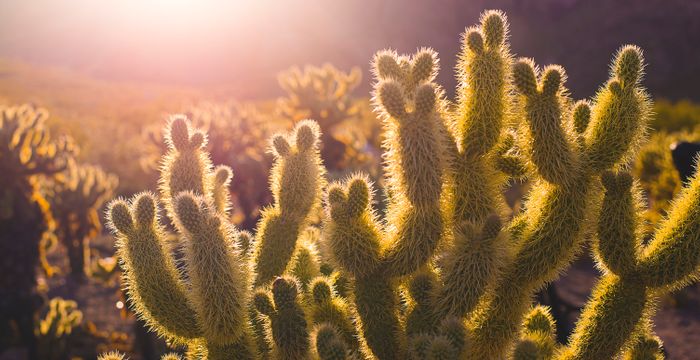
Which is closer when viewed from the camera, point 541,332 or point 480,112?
point 480,112

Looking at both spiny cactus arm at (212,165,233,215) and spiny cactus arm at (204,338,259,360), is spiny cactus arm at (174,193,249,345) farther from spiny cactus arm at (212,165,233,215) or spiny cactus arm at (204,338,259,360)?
spiny cactus arm at (212,165,233,215)

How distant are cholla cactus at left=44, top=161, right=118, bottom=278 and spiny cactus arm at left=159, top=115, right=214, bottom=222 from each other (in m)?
6.18

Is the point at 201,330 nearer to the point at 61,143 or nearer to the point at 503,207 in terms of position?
the point at 503,207

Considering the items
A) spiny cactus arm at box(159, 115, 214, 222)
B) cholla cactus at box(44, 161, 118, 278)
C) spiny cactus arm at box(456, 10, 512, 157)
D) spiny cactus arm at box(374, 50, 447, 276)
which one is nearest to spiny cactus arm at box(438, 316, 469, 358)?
spiny cactus arm at box(374, 50, 447, 276)

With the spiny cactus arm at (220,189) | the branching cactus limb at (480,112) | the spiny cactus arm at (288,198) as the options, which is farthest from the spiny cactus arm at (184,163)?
the branching cactus limb at (480,112)

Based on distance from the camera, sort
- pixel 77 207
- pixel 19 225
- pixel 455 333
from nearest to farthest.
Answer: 1. pixel 455 333
2. pixel 19 225
3. pixel 77 207

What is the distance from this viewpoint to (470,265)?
7.45 feet

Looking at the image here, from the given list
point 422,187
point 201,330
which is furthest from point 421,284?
point 201,330

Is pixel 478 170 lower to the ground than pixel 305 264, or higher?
higher

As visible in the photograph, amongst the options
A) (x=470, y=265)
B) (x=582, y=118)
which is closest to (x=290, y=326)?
(x=470, y=265)

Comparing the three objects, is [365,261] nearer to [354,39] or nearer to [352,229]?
[352,229]

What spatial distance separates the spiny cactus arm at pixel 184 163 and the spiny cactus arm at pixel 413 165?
100 cm

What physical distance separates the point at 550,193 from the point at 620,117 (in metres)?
0.40

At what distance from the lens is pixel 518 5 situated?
97.1ft
